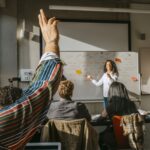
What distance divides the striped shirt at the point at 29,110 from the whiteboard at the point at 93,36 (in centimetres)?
471

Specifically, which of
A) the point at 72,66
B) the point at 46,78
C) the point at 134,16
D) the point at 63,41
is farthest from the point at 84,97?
the point at 46,78

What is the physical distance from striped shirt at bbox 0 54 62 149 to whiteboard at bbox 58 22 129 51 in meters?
4.71

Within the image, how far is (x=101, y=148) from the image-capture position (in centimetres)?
381

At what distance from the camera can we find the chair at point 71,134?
2746 millimetres

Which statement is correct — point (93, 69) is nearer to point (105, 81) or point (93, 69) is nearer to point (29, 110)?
point (105, 81)

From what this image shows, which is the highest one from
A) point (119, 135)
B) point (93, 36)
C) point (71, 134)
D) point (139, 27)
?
point (139, 27)

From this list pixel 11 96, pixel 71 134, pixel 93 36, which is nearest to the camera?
pixel 11 96

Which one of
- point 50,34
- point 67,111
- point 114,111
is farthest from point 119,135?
point 50,34

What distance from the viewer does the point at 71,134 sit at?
275 cm

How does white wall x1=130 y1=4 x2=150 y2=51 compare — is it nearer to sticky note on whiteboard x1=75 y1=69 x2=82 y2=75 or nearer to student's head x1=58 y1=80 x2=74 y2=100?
sticky note on whiteboard x1=75 y1=69 x2=82 y2=75

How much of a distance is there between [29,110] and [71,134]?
230 cm

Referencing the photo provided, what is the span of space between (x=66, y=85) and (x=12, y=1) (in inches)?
109

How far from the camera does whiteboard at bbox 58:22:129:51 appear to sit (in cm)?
530

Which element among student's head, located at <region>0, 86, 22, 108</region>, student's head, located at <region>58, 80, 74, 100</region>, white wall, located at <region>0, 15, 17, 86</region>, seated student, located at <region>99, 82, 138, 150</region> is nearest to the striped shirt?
student's head, located at <region>0, 86, 22, 108</region>
